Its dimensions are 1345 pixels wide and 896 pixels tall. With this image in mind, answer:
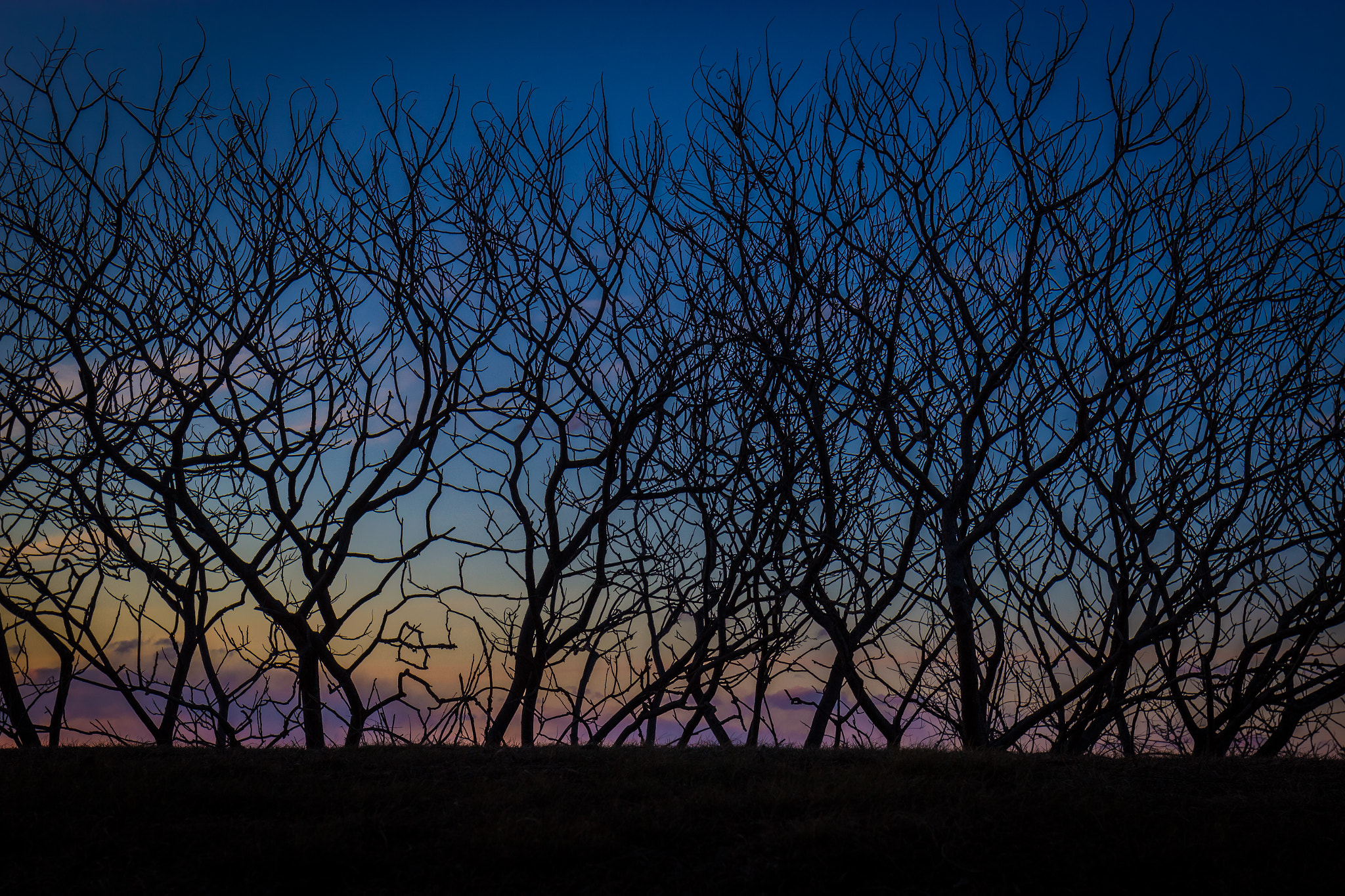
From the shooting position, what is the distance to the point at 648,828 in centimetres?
357

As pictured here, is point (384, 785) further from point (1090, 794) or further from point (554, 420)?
point (554, 420)

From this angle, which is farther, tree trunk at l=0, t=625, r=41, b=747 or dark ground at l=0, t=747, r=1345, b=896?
tree trunk at l=0, t=625, r=41, b=747

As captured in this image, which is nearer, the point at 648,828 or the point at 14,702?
the point at 648,828

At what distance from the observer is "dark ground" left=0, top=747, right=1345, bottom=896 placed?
10.6ft

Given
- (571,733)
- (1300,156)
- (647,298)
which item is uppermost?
(1300,156)

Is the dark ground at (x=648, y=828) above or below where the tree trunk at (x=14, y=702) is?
below

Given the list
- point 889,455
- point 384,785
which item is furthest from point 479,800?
point 889,455

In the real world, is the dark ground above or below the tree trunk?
below

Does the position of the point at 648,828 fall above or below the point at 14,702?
below

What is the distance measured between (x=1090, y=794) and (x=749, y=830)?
1.67 m

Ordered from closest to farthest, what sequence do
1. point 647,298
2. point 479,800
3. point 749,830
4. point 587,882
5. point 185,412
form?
1. point 587,882
2. point 749,830
3. point 479,800
4. point 185,412
5. point 647,298

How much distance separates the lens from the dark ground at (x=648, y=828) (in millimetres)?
3219

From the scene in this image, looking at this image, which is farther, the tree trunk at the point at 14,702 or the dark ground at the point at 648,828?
the tree trunk at the point at 14,702

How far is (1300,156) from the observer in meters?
7.96
